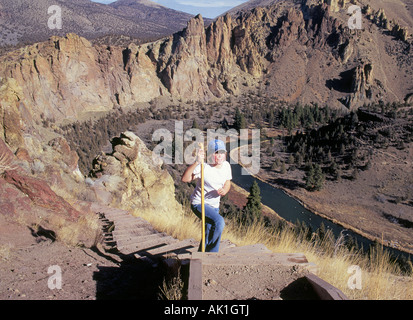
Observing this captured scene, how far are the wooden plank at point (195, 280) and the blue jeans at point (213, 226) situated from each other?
0.79 m

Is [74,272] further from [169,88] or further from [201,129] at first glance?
[169,88]

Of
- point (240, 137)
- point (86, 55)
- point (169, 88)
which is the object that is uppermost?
point (86, 55)

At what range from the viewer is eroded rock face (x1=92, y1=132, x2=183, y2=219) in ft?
33.4

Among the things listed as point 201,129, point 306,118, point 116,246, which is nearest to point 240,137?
point 201,129

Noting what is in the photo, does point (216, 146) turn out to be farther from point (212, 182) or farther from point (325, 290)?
point (325, 290)

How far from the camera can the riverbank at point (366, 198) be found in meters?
26.5

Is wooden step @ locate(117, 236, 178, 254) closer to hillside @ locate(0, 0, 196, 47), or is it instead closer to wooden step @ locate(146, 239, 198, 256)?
wooden step @ locate(146, 239, 198, 256)

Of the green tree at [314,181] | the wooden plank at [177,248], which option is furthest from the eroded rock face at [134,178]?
the green tree at [314,181]

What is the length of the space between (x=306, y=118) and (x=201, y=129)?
22.9 m

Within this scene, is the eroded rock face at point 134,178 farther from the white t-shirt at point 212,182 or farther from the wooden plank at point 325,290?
the wooden plank at point 325,290

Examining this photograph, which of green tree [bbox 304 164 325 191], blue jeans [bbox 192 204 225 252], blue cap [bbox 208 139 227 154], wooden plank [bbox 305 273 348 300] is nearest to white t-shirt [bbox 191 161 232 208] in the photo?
blue jeans [bbox 192 204 225 252]

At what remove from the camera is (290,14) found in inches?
4109

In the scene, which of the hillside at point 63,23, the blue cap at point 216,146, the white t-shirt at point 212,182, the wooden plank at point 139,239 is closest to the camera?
the blue cap at point 216,146

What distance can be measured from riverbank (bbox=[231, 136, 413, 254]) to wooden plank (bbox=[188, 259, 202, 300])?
24929 mm
